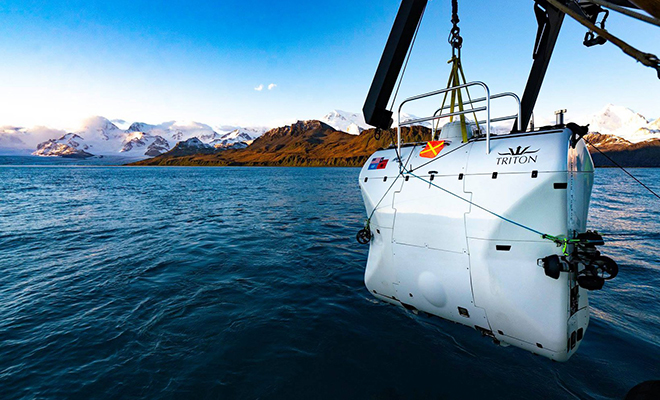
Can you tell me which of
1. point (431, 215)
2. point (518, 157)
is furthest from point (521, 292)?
point (518, 157)

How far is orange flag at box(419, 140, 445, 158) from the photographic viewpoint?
546 cm

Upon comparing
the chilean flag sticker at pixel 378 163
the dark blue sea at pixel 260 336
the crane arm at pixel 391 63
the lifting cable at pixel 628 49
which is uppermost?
the crane arm at pixel 391 63

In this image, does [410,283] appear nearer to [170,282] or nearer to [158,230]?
[170,282]

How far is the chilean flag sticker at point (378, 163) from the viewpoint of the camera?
20.6ft

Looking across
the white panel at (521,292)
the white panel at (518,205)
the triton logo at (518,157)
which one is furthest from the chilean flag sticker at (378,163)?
the white panel at (521,292)

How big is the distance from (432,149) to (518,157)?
5.08 ft

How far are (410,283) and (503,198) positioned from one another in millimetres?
2272

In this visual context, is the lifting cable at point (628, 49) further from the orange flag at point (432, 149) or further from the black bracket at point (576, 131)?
the orange flag at point (432, 149)

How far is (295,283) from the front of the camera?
9109 mm

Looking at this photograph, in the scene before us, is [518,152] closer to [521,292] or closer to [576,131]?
[576,131]

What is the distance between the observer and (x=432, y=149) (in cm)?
557

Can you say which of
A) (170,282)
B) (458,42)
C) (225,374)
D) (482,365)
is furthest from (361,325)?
(458,42)

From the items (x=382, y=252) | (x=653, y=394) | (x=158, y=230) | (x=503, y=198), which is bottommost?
(x=158, y=230)

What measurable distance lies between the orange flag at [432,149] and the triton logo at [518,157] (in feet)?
3.78
